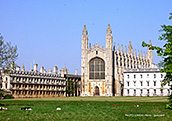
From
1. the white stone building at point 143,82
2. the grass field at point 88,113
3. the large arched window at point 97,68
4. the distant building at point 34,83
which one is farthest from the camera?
the large arched window at point 97,68

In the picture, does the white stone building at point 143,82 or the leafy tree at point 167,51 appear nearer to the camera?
the leafy tree at point 167,51

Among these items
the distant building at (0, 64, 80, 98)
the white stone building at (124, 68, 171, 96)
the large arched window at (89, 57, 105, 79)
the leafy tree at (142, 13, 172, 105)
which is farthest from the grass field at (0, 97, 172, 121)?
the large arched window at (89, 57, 105, 79)

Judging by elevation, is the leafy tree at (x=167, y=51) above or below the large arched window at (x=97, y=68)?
below

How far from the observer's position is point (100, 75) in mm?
133375

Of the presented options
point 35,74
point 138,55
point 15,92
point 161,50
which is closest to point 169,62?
point 161,50

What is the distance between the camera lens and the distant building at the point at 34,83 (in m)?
111

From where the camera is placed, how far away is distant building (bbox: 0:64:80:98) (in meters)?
111

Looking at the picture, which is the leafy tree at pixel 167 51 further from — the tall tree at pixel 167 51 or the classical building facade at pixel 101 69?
the classical building facade at pixel 101 69

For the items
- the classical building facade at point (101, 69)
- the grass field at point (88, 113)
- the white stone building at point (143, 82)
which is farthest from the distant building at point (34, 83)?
the grass field at point (88, 113)

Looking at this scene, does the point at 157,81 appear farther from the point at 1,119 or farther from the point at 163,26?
the point at 1,119

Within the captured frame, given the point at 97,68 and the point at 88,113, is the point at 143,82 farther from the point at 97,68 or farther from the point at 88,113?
the point at 88,113

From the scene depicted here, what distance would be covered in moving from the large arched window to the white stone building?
9434 mm

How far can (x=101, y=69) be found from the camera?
440ft

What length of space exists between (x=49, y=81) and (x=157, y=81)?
40.4 m
